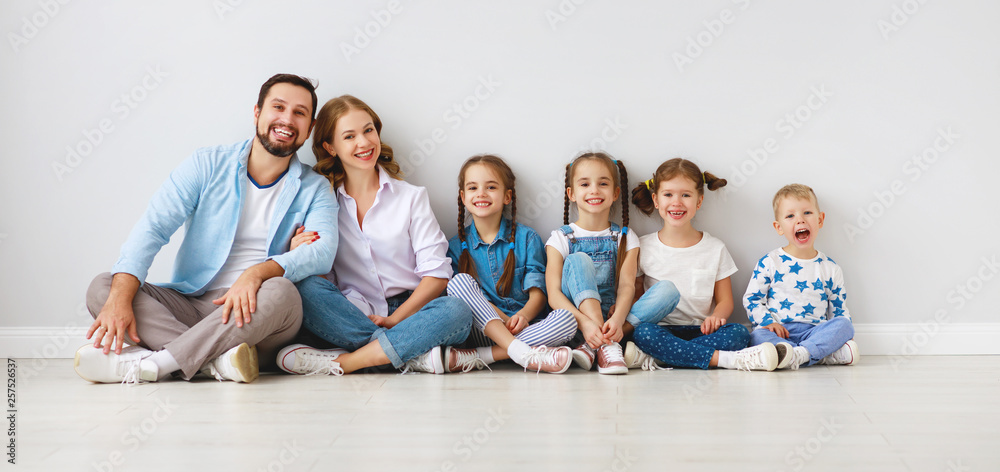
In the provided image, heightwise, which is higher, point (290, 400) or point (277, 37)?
point (277, 37)

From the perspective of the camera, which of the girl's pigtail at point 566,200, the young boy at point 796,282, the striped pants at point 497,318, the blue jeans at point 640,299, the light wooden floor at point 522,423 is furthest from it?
the girl's pigtail at point 566,200

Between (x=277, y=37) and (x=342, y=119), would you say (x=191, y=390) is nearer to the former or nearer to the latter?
(x=342, y=119)

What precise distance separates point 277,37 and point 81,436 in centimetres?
152

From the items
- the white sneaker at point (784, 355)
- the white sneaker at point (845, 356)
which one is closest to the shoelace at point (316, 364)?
the white sneaker at point (784, 355)

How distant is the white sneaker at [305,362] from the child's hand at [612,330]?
2.56ft

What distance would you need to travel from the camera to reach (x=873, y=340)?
236 cm

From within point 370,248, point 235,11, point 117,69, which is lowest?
point 370,248

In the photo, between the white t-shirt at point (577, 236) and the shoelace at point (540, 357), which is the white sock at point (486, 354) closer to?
the shoelace at point (540, 357)

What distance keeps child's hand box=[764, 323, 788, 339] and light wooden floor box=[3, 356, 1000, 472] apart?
0.27m

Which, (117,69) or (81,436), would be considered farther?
(117,69)

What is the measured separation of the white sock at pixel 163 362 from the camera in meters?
1.82

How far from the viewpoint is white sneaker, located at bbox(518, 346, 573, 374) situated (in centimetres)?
195

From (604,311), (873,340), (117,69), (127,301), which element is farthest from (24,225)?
(873,340)

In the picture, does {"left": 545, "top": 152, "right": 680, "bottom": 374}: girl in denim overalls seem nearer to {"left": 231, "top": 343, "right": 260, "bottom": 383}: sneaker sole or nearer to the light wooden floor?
the light wooden floor
